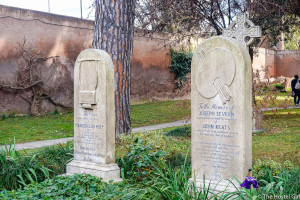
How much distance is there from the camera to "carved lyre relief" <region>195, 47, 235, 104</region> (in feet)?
15.7

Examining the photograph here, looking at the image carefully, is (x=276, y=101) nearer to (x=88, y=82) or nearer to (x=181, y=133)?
(x=181, y=133)

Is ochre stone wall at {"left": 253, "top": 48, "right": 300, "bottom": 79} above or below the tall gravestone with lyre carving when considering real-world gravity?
above

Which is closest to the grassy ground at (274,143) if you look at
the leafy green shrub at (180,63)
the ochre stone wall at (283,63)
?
the leafy green shrub at (180,63)

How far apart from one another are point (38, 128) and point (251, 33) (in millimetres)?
6906

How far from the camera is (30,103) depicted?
46.8 feet

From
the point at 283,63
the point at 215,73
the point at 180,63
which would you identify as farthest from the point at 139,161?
the point at 283,63

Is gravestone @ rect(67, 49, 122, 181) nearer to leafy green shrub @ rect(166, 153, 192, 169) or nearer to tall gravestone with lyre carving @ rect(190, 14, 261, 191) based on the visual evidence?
leafy green shrub @ rect(166, 153, 192, 169)

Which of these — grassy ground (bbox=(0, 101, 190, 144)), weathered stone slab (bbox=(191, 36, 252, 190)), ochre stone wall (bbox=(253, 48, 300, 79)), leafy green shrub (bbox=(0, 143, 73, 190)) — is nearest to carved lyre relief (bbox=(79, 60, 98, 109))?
leafy green shrub (bbox=(0, 143, 73, 190))

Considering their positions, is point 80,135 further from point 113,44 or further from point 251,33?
point 251,33

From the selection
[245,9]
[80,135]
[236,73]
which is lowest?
[80,135]

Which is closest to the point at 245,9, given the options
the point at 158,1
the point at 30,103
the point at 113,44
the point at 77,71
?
the point at 158,1

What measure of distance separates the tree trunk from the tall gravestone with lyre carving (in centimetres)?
373

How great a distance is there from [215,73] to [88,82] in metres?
2.23

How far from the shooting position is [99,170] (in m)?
5.85
